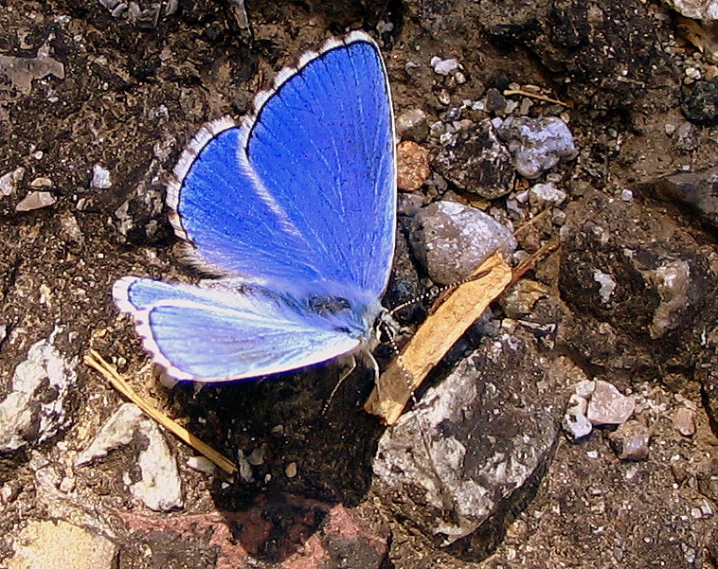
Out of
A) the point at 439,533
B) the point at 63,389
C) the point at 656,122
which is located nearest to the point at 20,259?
the point at 63,389

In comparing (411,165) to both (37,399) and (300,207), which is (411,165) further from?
(37,399)

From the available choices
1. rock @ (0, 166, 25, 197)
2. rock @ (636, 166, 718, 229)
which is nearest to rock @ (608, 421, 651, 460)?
rock @ (636, 166, 718, 229)

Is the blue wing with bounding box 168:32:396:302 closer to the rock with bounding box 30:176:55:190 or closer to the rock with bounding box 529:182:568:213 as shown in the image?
the rock with bounding box 30:176:55:190

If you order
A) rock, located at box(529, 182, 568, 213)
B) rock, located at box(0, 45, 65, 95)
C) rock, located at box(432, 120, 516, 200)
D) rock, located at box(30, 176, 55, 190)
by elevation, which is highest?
rock, located at box(0, 45, 65, 95)

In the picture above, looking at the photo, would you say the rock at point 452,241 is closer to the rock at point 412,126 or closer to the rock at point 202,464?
the rock at point 412,126

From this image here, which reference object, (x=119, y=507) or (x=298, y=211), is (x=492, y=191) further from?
(x=119, y=507)

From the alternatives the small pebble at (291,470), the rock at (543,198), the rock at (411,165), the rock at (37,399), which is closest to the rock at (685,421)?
the rock at (543,198)
